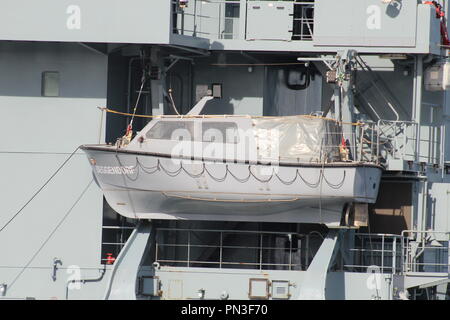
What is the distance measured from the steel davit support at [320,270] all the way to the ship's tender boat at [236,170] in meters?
0.55

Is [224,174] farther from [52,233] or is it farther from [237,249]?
[52,233]

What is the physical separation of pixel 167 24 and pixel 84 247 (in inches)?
189

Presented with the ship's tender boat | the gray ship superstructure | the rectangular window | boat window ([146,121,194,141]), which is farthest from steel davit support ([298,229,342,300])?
the rectangular window

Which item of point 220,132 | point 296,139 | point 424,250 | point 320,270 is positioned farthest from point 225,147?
point 424,250

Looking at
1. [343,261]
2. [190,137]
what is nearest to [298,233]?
[343,261]

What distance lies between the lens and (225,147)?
2988 cm

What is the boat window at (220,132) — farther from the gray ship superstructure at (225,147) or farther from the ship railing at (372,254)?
the ship railing at (372,254)

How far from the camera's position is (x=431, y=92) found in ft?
109

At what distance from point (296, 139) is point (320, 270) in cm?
256

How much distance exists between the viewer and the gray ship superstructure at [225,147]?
30.0 m

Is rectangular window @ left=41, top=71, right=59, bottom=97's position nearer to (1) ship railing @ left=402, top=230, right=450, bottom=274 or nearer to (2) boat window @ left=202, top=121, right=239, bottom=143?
(2) boat window @ left=202, top=121, right=239, bottom=143

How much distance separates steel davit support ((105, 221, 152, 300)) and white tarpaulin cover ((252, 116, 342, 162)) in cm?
311
